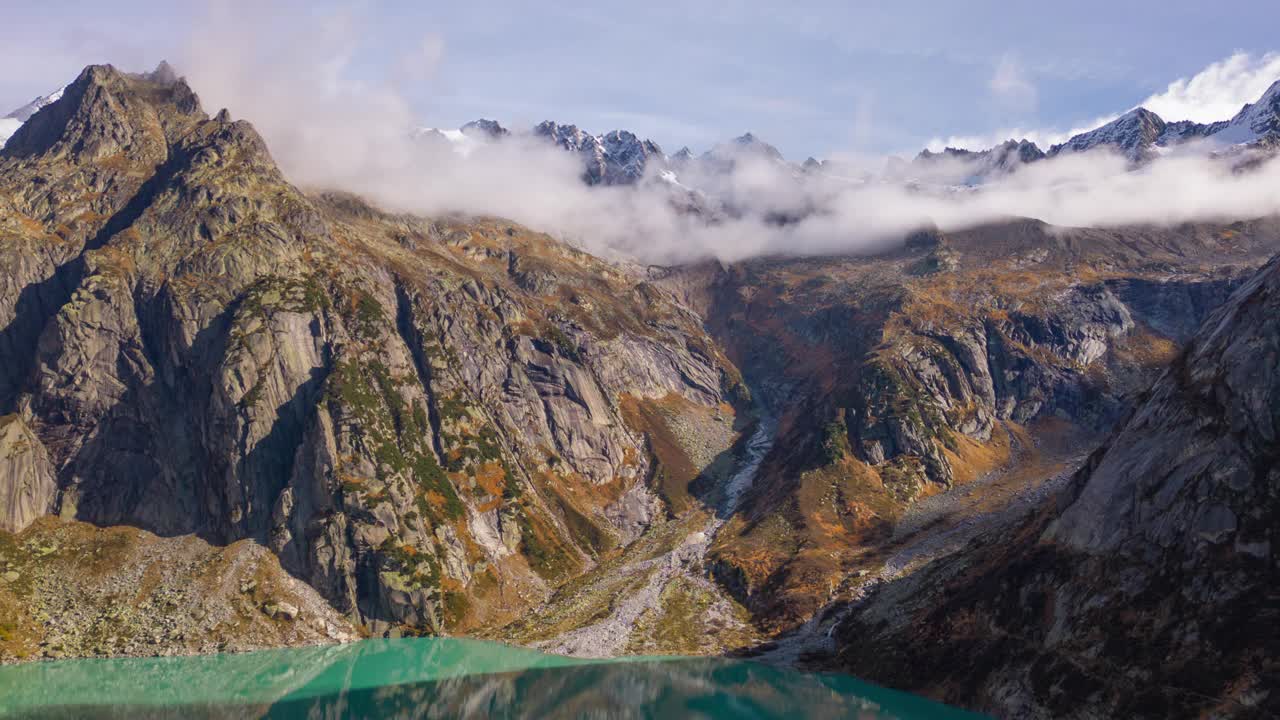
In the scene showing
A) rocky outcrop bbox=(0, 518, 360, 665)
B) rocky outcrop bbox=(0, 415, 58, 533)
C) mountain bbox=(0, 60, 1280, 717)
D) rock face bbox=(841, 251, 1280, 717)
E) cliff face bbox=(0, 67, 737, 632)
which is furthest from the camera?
cliff face bbox=(0, 67, 737, 632)

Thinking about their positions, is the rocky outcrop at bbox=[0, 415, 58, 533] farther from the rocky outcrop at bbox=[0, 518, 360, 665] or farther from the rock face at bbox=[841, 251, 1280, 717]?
the rock face at bbox=[841, 251, 1280, 717]

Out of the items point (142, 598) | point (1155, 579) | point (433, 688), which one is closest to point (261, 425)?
point (142, 598)

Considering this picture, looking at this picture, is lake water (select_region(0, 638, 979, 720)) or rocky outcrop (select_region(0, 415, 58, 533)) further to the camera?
rocky outcrop (select_region(0, 415, 58, 533))

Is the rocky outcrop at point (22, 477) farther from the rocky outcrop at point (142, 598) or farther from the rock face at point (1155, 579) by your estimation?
the rock face at point (1155, 579)

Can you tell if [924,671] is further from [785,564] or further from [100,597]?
[100,597]

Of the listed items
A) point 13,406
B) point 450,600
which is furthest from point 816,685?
point 13,406

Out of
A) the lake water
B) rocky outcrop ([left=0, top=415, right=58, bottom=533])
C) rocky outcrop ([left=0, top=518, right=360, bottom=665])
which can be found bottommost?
the lake water

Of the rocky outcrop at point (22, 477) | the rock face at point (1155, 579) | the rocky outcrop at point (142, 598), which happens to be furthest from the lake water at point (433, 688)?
the rocky outcrop at point (22, 477)

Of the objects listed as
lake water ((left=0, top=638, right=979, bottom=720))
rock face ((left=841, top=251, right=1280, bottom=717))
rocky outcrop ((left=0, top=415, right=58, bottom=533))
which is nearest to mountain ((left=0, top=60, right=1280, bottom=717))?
rock face ((left=841, top=251, right=1280, bottom=717))
